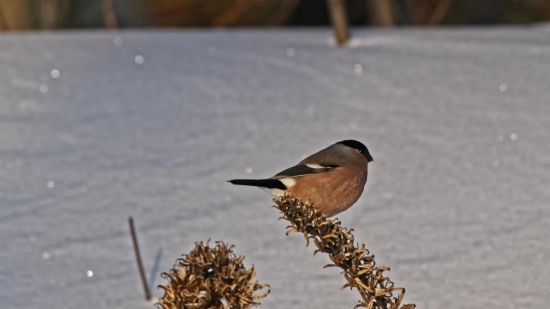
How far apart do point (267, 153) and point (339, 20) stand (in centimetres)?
189

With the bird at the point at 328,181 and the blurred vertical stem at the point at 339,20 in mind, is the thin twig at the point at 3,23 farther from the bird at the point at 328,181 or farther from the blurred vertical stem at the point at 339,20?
the bird at the point at 328,181

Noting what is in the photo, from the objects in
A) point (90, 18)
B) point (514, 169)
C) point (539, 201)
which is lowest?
point (539, 201)

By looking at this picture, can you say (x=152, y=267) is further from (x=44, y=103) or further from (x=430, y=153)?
(x=44, y=103)

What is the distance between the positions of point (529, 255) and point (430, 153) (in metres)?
1.25

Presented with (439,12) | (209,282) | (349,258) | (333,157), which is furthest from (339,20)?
(209,282)

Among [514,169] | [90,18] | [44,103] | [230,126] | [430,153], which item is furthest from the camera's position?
[90,18]

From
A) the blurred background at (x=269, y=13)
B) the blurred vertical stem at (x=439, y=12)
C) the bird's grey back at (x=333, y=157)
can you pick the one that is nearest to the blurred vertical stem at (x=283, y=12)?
the blurred background at (x=269, y=13)

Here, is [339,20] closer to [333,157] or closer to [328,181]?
[333,157]

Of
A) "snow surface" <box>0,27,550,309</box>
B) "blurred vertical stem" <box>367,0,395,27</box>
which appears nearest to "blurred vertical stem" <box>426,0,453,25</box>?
"blurred vertical stem" <box>367,0,395,27</box>

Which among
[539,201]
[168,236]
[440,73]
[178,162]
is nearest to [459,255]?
[539,201]

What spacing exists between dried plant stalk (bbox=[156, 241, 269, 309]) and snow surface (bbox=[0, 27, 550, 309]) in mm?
1835

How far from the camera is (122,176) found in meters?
4.59

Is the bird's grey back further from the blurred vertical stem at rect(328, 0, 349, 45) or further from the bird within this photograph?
the blurred vertical stem at rect(328, 0, 349, 45)

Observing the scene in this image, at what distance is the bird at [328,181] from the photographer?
7.36 ft
